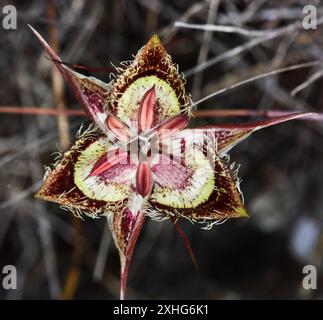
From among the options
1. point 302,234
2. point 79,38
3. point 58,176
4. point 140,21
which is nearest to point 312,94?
point 302,234

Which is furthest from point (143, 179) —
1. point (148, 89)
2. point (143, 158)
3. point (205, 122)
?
point (205, 122)

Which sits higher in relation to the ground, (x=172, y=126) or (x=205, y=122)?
(x=205, y=122)

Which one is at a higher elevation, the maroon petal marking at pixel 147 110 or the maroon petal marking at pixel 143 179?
the maroon petal marking at pixel 147 110

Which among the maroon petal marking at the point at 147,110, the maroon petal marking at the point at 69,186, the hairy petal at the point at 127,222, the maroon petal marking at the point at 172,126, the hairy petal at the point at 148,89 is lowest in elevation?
the hairy petal at the point at 127,222

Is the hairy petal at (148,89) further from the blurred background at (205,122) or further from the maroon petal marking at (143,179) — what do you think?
the blurred background at (205,122)

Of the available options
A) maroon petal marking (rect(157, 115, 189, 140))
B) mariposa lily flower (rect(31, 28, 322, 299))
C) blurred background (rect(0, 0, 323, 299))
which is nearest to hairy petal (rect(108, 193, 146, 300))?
mariposa lily flower (rect(31, 28, 322, 299))

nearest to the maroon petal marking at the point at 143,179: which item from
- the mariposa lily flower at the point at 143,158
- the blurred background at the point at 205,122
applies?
the mariposa lily flower at the point at 143,158

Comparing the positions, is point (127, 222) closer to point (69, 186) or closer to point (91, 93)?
point (69, 186)

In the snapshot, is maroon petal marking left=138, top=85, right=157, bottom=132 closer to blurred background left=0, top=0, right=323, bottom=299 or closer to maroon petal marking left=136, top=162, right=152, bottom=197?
maroon petal marking left=136, top=162, right=152, bottom=197

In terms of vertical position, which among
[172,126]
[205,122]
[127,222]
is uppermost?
[205,122]
